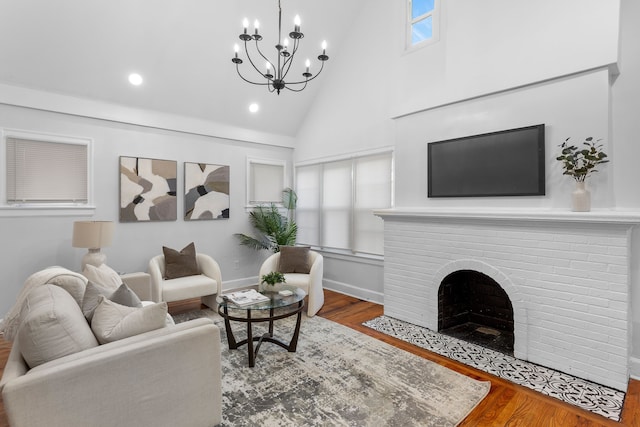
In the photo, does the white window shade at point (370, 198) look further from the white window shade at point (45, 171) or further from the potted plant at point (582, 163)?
the white window shade at point (45, 171)

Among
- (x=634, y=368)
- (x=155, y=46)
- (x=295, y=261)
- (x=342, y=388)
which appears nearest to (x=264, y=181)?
(x=295, y=261)

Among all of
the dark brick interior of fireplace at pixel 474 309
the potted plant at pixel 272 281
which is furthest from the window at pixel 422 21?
the potted plant at pixel 272 281

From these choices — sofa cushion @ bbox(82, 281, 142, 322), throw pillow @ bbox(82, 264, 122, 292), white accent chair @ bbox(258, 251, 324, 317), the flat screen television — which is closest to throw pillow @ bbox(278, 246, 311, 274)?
white accent chair @ bbox(258, 251, 324, 317)

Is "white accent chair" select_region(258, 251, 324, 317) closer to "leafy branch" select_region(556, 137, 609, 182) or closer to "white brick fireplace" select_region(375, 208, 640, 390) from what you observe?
"white brick fireplace" select_region(375, 208, 640, 390)

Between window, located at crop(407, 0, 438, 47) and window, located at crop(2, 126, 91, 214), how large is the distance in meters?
4.10

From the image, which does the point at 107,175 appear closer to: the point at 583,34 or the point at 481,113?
the point at 481,113

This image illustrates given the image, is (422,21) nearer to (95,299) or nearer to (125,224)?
(95,299)

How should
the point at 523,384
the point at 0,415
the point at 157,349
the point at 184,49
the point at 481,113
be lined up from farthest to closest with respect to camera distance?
the point at 184,49, the point at 481,113, the point at 523,384, the point at 0,415, the point at 157,349

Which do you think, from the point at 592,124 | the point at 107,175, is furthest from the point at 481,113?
the point at 107,175

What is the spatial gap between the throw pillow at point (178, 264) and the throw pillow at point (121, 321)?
226cm

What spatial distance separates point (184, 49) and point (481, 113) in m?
3.55

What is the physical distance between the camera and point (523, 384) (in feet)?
8.40

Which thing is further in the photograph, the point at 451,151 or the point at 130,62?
the point at 130,62

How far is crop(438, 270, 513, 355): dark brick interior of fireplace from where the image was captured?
138 inches
